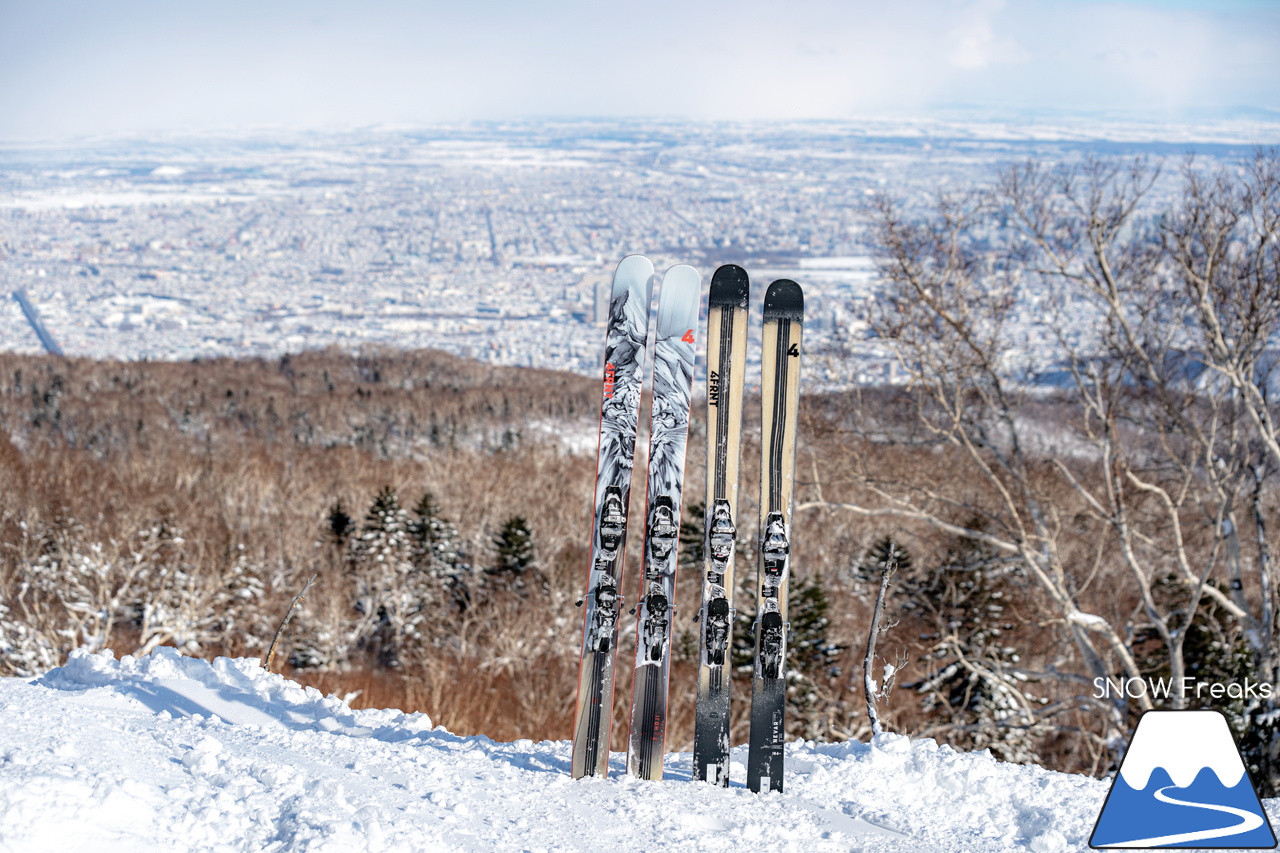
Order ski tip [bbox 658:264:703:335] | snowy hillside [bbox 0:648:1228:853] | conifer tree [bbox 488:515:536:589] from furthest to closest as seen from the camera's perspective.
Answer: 1. conifer tree [bbox 488:515:536:589]
2. ski tip [bbox 658:264:703:335]
3. snowy hillside [bbox 0:648:1228:853]

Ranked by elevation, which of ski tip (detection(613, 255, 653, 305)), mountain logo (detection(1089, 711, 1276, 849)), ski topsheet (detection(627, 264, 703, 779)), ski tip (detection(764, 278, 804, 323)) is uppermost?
ski tip (detection(613, 255, 653, 305))

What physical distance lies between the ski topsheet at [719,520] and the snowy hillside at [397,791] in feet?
0.84

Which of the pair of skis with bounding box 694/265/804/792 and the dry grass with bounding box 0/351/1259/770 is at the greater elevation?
the pair of skis with bounding box 694/265/804/792

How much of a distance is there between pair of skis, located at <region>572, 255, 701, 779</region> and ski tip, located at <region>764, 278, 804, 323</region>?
380mm

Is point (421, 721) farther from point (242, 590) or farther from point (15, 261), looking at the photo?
point (15, 261)

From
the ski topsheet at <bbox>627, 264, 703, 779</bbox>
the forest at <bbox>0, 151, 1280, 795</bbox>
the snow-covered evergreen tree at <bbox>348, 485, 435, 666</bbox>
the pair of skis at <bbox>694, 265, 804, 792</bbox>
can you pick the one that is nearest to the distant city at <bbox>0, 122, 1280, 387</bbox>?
the forest at <bbox>0, 151, 1280, 795</bbox>

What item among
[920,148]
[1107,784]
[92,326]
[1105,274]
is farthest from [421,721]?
[920,148]

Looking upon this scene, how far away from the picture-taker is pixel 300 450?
4188cm

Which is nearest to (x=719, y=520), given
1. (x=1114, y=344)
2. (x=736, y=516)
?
(x=736, y=516)

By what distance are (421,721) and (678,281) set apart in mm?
2638

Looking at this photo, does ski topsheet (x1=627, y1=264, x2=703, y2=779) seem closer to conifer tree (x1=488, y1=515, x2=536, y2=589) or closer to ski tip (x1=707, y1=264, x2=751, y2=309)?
ski tip (x1=707, y1=264, x2=751, y2=309)

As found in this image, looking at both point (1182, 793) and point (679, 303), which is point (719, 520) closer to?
point (679, 303)

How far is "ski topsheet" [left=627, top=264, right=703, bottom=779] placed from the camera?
409cm

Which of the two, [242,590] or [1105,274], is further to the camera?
[242,590]
